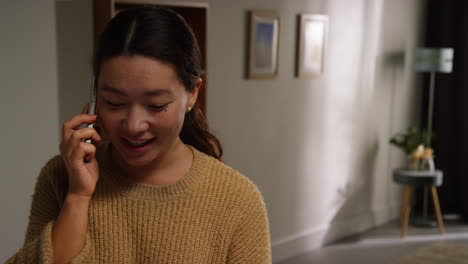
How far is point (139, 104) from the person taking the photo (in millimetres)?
1100

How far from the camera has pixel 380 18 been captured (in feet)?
17.7

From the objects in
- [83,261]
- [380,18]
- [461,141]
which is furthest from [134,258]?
[461,141]

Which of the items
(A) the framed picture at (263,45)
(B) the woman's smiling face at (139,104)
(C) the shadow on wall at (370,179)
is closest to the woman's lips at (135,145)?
(B) the woman's smiling face at (139,104)

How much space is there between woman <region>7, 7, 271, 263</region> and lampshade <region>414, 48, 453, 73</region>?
4361 millimetres

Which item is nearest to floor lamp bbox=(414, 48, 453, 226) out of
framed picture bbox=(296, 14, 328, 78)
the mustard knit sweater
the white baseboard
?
the white baseboard

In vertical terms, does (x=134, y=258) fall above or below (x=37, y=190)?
below

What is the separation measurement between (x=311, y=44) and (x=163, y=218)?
11.7 ft

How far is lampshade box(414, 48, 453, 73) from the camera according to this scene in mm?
5324

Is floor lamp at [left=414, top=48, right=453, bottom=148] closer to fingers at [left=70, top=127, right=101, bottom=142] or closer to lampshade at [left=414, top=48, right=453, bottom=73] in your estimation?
lampshade at [left=414, top=48, right=453, bottom=73]

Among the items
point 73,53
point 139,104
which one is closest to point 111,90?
point 139,104

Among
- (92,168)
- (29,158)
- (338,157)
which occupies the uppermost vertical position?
(92,168)

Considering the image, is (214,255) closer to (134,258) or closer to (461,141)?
(134,258)

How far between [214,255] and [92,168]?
0.95ft

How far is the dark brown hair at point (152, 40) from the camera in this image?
109cm
